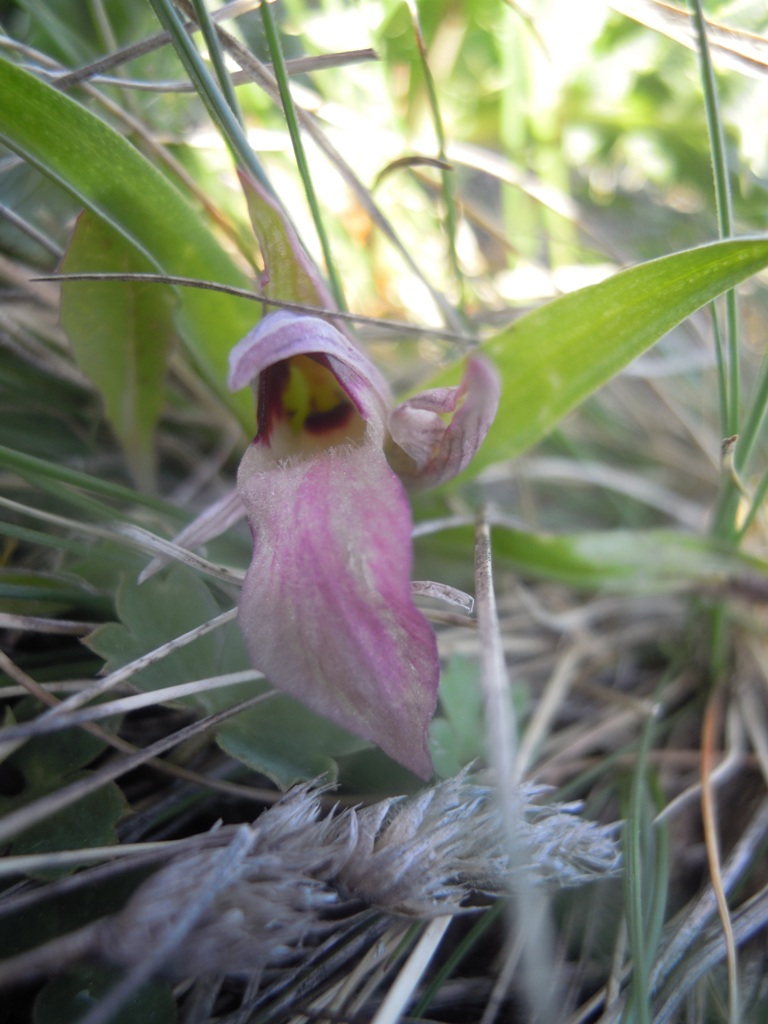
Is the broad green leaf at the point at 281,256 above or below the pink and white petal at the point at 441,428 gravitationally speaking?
above

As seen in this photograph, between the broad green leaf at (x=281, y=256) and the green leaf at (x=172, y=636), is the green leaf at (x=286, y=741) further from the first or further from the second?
the broad green leaf at (x=281, y=256)

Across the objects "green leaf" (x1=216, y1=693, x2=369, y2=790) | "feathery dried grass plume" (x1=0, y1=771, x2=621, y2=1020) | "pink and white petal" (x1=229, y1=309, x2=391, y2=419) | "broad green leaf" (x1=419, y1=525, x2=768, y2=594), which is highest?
"pink and white petal" (x1=229, y1=309, x2=391, y2=419)

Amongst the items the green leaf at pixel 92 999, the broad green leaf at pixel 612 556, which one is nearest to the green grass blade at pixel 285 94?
the broad green leaf at pixel 612 556

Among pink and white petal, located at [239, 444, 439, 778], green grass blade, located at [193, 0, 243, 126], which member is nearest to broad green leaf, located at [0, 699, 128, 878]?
pink and white petal, located at [239, 444, 439, 778]

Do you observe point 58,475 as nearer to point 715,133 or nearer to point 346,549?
point 346,549

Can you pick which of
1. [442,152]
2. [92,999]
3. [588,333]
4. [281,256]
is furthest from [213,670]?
[442,152]

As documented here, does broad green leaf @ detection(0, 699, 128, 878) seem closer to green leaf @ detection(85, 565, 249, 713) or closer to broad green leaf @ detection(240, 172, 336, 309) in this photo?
green leaf @ detection(85, 565, 249, 713)

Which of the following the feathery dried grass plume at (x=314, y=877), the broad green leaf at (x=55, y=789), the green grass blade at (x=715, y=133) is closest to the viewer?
the feathery dried grass plume at (x=314, y=877)
